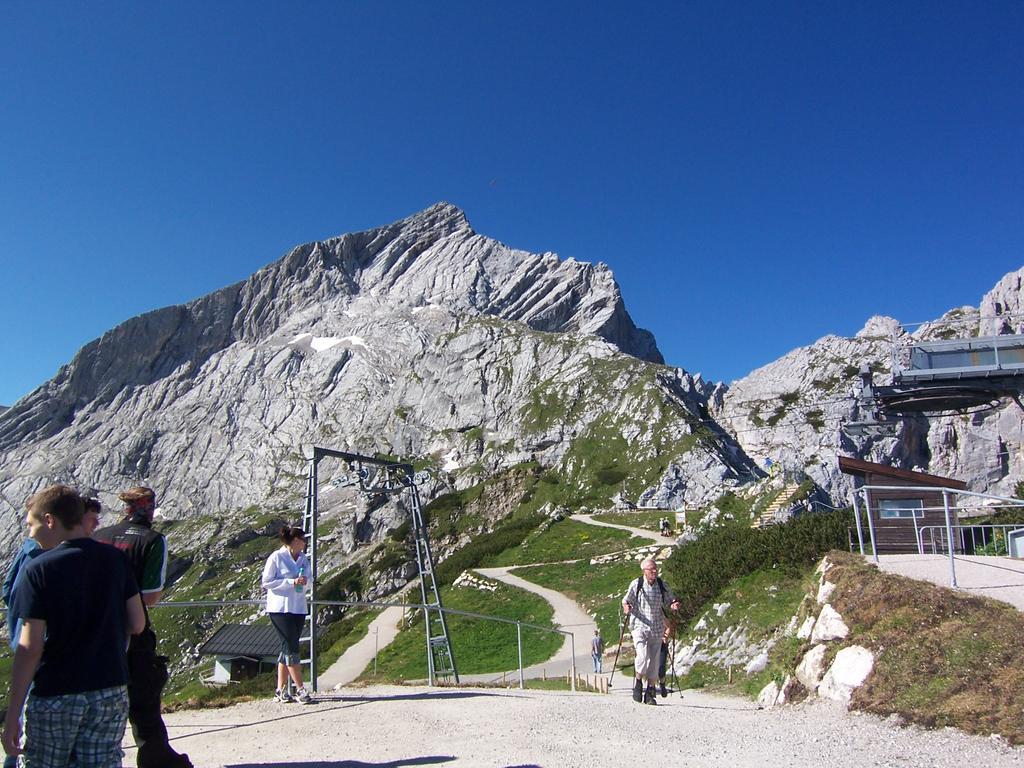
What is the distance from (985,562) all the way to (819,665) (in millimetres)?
5842

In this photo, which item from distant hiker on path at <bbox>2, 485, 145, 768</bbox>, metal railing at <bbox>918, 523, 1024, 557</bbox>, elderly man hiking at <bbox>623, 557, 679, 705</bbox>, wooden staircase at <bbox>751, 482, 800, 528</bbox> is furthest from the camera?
wooden staircase at <bbox>751, 482, 800, 528</bbox>

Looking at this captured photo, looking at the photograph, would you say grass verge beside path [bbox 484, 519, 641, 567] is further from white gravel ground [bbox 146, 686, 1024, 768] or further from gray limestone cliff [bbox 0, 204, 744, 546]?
white gravel ground [bbox 146, 686, 1024, 768]

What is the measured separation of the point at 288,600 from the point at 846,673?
7.52 m

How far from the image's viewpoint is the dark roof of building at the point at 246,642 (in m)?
29.8

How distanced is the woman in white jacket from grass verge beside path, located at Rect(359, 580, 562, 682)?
12.6 metres

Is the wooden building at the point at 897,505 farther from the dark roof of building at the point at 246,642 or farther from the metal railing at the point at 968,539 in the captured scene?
the dark roof of building at the point at 246,642

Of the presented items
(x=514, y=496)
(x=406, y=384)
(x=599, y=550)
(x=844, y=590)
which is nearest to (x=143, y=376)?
(x=406, y=384)

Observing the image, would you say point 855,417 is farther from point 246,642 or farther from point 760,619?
point 760,619

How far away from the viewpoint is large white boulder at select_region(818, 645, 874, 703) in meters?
8.35

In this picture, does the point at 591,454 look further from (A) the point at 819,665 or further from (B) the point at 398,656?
(A) the point at 819,665

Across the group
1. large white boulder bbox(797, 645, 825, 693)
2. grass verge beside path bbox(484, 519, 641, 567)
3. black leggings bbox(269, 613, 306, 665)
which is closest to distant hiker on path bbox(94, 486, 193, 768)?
black leggings bbox(269, 613, 306, 665)

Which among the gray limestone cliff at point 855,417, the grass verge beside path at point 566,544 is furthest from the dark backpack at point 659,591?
the gray limestone cliff at point 855,417

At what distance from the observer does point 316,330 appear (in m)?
140

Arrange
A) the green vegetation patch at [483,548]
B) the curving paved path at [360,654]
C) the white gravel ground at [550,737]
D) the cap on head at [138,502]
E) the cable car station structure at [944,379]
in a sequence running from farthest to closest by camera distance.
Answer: the green vegetation patch at [483,548] → the cable car station structure at [944,379] → the curving paved path at [360,654] → the white gravel ground at [550,737] → the cap on head at [138,502]
